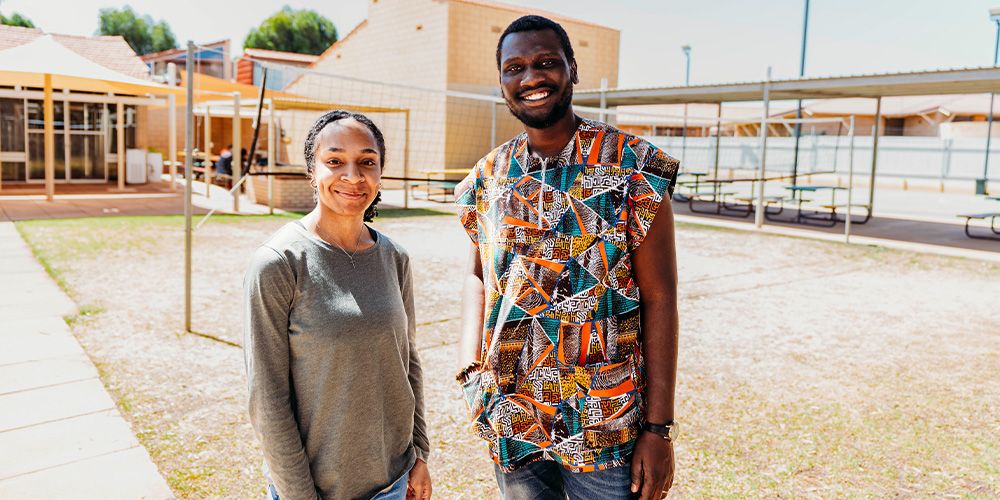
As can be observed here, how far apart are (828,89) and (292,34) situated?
182 feet

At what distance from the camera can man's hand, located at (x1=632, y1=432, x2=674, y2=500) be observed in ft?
5.13

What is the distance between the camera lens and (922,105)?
3722cm

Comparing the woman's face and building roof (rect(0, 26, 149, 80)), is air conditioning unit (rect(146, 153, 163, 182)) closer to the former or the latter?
building roof (rect(0, 26, 149, 80))

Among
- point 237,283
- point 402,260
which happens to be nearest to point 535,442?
point 402,260

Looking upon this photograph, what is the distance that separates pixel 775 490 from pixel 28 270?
7358 mm

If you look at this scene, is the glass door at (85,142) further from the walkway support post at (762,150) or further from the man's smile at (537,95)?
the man's smile at (537,95)

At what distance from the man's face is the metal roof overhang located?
459 inches

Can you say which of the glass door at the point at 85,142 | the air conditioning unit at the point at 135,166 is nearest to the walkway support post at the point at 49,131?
the glass door at the point at 85,142

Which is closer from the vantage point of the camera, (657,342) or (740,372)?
(657,342)

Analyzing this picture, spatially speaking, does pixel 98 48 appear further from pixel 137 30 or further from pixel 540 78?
pixel 137 30

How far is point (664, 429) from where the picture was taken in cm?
157

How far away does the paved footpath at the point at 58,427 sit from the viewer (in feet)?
9.87

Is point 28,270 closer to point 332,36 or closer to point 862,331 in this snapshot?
point 862,331

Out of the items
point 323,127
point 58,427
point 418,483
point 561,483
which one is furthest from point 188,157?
point 561,483
